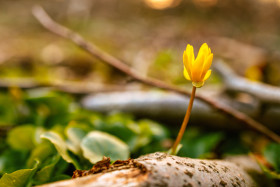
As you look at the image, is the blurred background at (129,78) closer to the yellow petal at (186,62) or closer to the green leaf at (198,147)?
the green leaf at (198,147)

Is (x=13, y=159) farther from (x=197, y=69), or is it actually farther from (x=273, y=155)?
(x=273, y=155)

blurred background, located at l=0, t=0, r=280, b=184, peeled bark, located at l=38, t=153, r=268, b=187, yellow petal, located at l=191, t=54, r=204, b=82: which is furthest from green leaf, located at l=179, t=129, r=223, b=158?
yellow petal, located at l=191, t=54, r=204, b=82

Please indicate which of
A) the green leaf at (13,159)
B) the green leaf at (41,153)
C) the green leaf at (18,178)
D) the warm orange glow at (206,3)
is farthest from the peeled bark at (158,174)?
the warm orange glow at (206,3)

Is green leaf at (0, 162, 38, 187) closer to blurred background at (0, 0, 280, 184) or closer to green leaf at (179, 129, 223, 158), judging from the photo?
blurred background at (0, 0, 280, 184)

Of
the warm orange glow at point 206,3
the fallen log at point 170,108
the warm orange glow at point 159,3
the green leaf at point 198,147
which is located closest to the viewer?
the green leaf at point 198,147

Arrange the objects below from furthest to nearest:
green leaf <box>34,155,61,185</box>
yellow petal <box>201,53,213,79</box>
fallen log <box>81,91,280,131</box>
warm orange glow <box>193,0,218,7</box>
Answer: warm orange glow <box>193,0,218,7</box>
fallen log <box>81,91,280,131</box>
green leaf <box>34,155,61,185</box>
yellow petal <box>201,53,213,79</box>

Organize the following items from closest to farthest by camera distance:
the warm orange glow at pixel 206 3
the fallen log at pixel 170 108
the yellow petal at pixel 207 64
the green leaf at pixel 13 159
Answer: the yellow petal at pixel 207 64, the green leaf at pixel 13 159, the fallen log at pixel 170 108, the warm orange glow at pixel 206 3

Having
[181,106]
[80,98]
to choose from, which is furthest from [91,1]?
[181,106]

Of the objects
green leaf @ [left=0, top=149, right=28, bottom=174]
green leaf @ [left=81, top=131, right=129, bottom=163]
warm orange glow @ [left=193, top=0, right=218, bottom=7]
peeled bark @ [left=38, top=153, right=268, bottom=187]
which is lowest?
green leaf @ [left=0, top=149, right=28, bottom=174]
